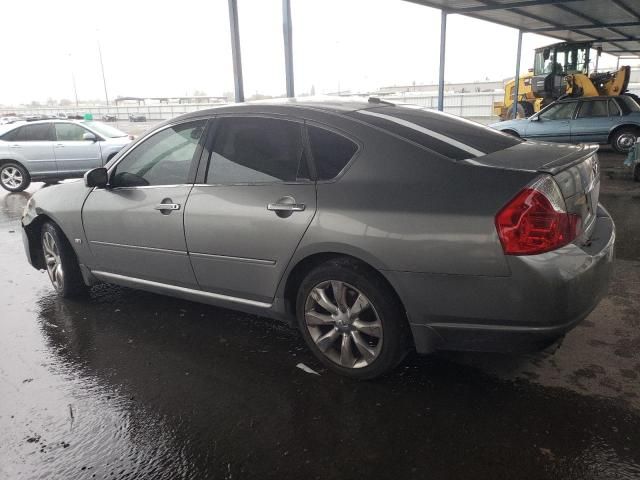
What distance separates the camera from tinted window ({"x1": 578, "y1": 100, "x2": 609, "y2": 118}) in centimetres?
1385

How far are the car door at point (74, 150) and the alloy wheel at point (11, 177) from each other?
36.0 inches

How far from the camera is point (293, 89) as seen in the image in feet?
31.4

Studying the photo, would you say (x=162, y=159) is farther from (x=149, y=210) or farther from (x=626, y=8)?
(x=626, y=8)

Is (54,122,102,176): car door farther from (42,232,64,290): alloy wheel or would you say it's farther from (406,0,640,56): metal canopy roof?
(406,0,640,56): metal canopy roof

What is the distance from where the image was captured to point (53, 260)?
15.0ft

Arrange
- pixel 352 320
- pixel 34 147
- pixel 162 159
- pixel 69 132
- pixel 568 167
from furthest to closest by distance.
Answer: pixel 69 132 → pixel 34 147 → pixel 162 159 → pixel 352 320 → pixel 568 167

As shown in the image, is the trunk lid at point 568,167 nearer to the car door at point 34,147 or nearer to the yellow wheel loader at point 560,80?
the car door at point 34,147

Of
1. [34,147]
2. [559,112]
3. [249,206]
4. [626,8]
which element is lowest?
[34,147]

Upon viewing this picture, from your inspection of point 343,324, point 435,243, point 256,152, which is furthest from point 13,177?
point 435,243

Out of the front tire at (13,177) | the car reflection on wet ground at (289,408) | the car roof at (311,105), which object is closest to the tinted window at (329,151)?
the car roof at (311,105)

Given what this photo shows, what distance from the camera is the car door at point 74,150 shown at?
1170cm

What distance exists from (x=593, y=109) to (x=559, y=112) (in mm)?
868

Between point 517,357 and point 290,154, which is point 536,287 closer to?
point 517,357

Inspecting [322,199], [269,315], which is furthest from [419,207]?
[269,315]
